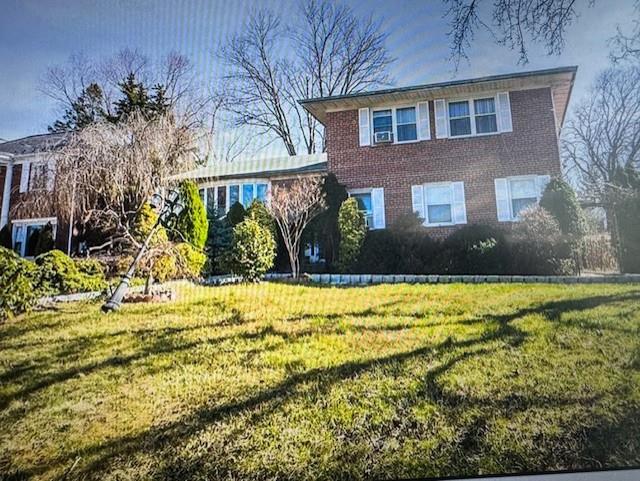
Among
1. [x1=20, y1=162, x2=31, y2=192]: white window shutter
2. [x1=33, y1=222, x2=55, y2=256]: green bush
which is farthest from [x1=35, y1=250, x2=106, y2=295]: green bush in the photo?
[x1=20, y1=162, x2=31, y2=192]: white window shutter

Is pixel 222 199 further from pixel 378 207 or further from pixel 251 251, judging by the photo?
pixel 378 207

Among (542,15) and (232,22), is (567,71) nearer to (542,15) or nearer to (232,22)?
(542,15)

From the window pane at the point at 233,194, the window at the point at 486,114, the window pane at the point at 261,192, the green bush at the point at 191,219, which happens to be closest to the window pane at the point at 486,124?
the window at the point at 486,114

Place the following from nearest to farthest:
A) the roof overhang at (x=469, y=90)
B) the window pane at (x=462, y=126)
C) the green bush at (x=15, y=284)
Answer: the green bush at (x=15, y=284) < the roof overhang at (x=469, y=90) < the window pane at (x=462, y=126)

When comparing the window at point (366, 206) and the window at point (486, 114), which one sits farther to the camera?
the window at point (366, 206)

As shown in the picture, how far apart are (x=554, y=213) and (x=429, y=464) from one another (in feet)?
4.01

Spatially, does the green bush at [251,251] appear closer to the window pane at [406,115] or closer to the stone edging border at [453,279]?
the stone edging border at [453,279]

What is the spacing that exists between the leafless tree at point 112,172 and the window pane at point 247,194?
0.45 meters

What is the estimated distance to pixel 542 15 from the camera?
1797mm

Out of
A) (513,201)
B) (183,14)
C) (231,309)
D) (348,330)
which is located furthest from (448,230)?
(183,14)

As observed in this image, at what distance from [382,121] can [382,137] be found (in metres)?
0.16

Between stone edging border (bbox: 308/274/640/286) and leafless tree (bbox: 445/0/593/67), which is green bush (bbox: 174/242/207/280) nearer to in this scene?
stone edging border (bbox: 308/274/640/286)

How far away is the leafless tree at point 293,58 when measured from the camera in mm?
1712

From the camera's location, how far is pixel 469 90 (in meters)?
1.94
